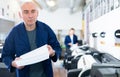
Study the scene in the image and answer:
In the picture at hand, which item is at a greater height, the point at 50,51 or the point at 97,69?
the point at 50,51

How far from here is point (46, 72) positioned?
7.07ft

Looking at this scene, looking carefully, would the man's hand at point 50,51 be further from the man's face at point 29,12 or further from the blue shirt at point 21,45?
the man's face at point 29,12

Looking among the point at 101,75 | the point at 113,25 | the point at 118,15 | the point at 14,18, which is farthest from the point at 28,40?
the point at 14,18

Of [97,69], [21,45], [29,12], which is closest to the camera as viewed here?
[97,69]

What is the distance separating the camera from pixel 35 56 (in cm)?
204

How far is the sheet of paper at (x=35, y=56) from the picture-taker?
2.03 metres

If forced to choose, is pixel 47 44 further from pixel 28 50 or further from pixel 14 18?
pixel 14 18

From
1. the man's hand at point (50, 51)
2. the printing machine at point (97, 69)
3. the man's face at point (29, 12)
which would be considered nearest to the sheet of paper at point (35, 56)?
the man's hand at point (50, 51)

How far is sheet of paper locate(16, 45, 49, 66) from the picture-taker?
2.03m

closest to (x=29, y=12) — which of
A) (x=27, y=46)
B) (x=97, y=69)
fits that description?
(x=27, y=46)

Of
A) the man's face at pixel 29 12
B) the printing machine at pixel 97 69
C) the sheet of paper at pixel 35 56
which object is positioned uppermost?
the man's face at pixel 29 12

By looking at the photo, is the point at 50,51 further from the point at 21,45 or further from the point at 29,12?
the point at 29,12

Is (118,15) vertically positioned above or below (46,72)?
above

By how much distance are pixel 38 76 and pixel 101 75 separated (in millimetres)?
693
